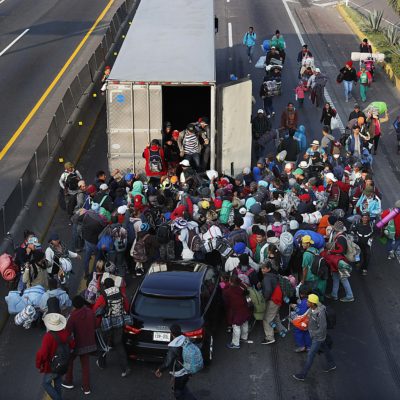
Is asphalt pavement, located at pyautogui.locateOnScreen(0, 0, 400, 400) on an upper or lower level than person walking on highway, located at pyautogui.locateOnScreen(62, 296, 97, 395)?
lower

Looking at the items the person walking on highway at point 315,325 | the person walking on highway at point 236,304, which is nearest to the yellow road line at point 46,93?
the person walking on highway at point 236,304

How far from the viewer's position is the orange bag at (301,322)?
41.9 ft

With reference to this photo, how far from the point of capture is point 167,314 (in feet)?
41.2

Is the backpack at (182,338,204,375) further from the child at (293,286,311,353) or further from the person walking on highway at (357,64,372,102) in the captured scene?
the person walking on highway at (357,64,372,102)

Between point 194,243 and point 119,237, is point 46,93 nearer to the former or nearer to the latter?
point 119,237

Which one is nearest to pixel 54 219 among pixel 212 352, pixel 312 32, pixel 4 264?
pixel 4 264

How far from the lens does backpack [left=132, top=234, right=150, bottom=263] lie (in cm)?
1531

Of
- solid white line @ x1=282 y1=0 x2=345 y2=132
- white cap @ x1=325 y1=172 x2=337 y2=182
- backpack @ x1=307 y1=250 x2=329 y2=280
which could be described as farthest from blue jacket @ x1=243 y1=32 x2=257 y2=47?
backpack @ x1=307 y1=250 x2=329 y2=280

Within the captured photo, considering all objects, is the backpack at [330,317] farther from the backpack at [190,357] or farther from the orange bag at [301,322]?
the backpack at [190,357]

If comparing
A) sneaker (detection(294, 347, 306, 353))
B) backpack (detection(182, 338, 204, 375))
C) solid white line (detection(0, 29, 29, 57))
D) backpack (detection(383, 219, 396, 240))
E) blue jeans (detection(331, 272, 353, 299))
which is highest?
backpack (detection(182, 338, 204, 375))

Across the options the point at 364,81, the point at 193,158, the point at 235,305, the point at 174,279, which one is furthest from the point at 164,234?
the point at 364,81

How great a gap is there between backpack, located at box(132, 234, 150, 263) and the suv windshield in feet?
8.35

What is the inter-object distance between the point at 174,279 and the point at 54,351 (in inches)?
108

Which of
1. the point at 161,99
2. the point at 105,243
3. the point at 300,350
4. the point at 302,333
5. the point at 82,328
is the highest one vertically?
the point at 161,99
